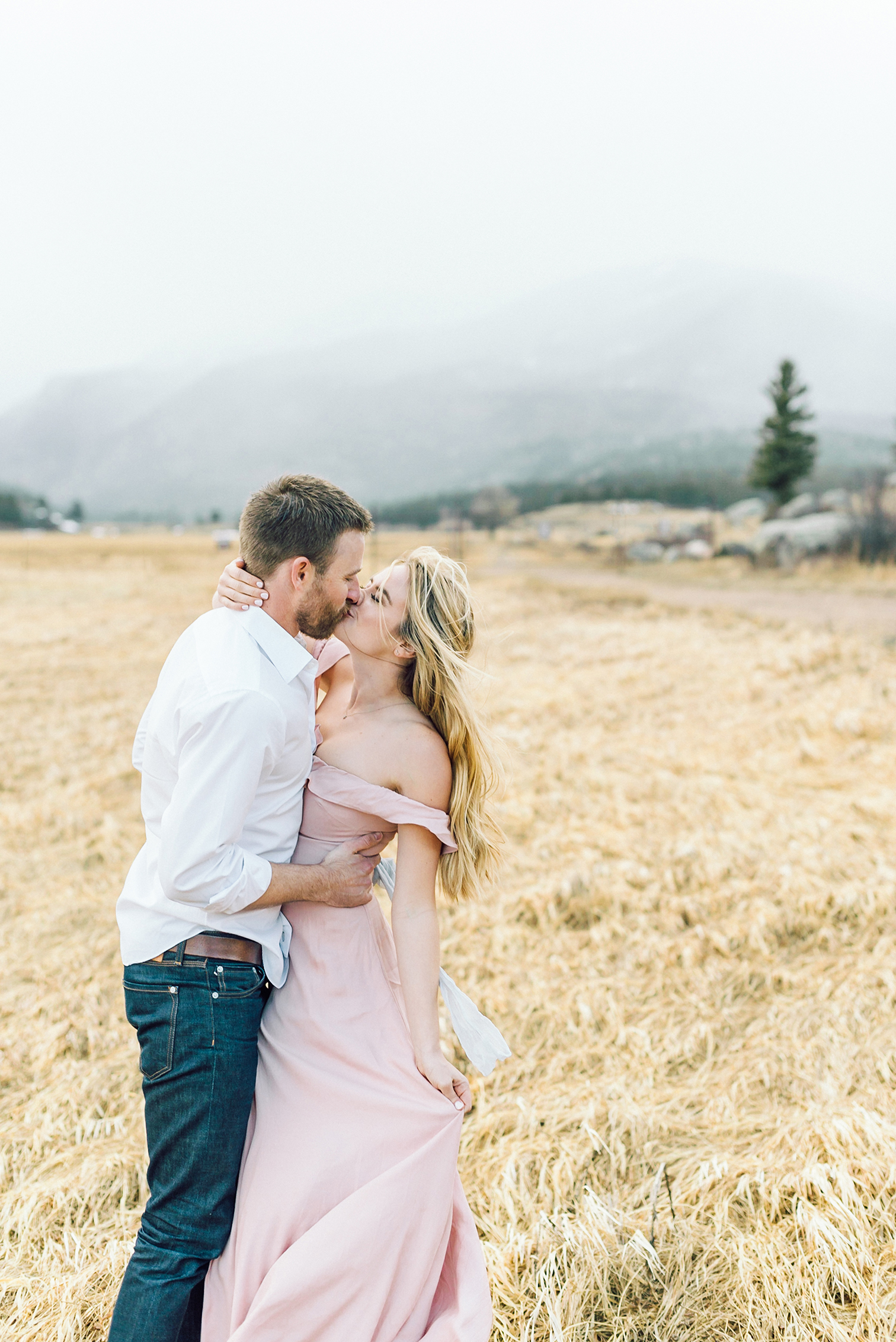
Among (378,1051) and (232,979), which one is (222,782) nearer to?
(232,979)

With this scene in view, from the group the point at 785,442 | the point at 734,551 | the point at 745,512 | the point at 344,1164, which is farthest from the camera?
the point at 745,512

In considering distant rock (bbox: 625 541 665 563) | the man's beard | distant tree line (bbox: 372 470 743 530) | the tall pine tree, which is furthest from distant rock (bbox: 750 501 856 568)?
the man's beard

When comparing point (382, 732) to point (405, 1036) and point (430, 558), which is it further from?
point (405, 1036)

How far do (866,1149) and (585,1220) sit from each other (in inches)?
40.8

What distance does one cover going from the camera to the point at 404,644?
229cm

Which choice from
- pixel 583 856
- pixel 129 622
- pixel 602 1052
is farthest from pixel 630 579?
pixel 602 1052

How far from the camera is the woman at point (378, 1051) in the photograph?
1.91 m

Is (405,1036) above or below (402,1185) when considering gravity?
above

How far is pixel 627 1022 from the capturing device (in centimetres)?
430

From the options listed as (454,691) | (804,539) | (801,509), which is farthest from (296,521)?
(801,509)

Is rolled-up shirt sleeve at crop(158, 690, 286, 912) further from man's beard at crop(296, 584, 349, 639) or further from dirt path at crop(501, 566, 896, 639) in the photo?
dirt path at crop(501, 566, 896, 639)

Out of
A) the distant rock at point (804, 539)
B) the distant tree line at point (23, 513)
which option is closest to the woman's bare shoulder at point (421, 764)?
the distant rock at point (804, 539)

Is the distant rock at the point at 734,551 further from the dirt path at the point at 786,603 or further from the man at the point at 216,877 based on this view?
the man at the point at 216,877

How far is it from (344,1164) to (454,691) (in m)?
1.14
